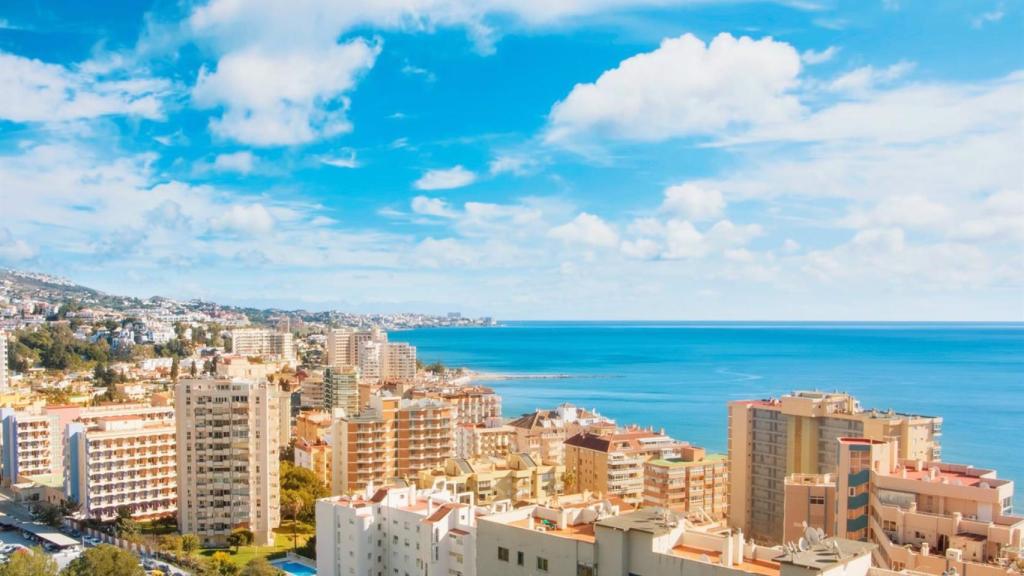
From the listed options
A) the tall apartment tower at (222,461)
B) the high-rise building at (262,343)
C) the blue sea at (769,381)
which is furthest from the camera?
the high-rise building at (262,343)

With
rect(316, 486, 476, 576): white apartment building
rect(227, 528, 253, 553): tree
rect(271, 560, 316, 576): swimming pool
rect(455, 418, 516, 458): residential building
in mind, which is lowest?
rect(271, 560, 316, 576): swimming pool

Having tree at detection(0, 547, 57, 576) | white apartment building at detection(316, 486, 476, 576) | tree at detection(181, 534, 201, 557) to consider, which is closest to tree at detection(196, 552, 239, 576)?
tree at detection(181, 534, 201, 557)

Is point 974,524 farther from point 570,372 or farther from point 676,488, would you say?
point 570,372

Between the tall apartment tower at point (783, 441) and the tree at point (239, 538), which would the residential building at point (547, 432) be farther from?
the tree at point (239, 538)

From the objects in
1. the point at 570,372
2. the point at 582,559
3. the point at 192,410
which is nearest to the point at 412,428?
the point at 192,410

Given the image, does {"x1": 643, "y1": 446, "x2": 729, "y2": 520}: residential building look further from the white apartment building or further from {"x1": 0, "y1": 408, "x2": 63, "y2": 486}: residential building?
{"x1": 0, "y1": 408, "x2": 63, "y2": 486}: residential building

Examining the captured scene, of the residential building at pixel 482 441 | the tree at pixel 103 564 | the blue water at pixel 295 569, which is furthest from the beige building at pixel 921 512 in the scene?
the residential building at pixel 482 441

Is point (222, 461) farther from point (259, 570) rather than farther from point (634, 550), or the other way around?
point (634, 550)
